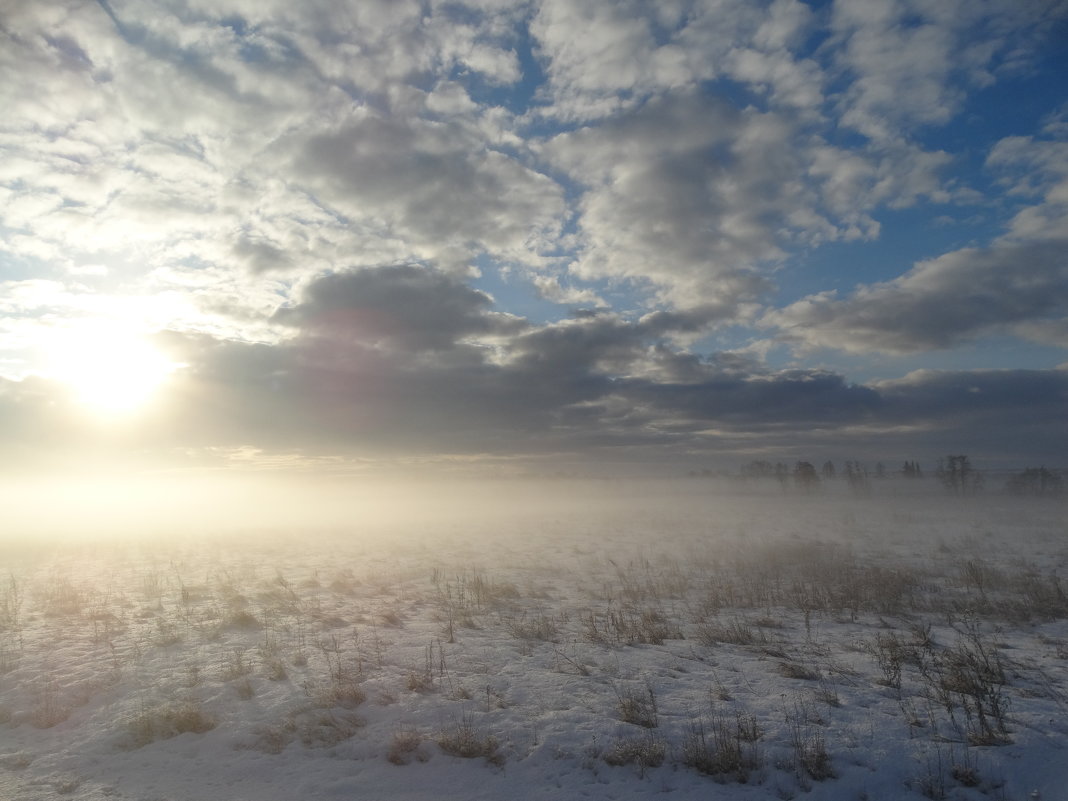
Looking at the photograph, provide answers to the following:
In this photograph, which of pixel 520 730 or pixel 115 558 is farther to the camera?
pixel 115 558

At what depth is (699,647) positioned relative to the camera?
1054 centimetres

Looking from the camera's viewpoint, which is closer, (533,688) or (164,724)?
(164,724)

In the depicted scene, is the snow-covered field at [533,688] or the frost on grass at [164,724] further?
the frost on grass at [164,724]

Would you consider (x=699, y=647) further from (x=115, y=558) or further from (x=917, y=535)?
(x=917, y=535)

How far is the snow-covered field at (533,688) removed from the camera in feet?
20.9

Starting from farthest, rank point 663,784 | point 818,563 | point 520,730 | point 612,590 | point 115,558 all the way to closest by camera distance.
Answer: point 115,558, point 818,563, point 612,590, point 520,730, point 663,784

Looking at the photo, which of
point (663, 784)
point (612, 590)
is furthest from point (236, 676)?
point (612, 590)

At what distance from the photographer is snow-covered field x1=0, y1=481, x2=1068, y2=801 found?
6.36 meters

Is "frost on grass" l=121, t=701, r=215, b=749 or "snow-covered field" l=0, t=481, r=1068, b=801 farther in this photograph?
"frost on grass" l=121, t=701, r=215, b=749

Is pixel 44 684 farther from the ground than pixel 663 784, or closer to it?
farther from the ground

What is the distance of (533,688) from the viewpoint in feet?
27.9

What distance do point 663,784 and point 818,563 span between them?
17022 mm

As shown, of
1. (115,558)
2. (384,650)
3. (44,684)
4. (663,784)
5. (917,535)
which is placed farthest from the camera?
(917,535)

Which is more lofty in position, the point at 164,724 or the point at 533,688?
the point at 164,724
